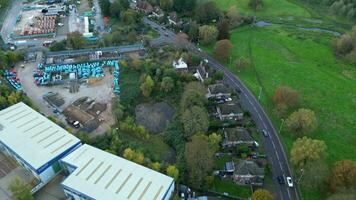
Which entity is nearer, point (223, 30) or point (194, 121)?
point (194, 121)

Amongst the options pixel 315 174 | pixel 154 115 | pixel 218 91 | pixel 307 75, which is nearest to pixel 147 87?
pixel 154 115

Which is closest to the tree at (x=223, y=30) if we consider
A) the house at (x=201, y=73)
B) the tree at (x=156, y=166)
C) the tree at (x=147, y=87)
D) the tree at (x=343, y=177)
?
the house at (x=201, y=73)

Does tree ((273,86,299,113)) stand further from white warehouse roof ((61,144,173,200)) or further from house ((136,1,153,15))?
house ((136,1,153,15))

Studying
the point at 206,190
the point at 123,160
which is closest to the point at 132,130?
the point at 123,160

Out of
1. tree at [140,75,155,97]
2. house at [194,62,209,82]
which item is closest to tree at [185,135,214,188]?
tree at [140,75,155,97]

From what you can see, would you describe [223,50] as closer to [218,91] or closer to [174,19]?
[218,91]

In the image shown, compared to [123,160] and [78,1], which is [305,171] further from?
[78,1]
